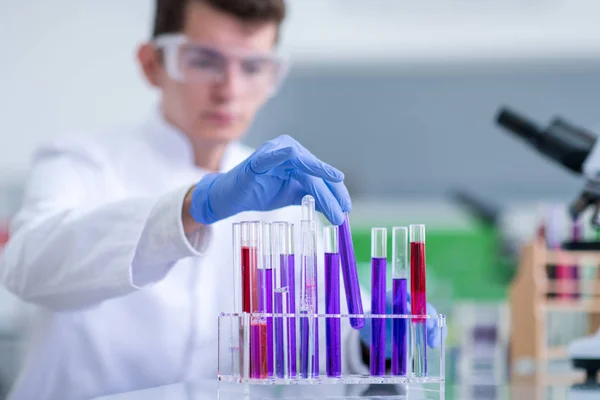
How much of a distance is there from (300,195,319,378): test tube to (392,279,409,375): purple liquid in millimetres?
106

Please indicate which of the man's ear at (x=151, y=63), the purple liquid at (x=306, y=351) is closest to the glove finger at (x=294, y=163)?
the purple liquid at (x=306, y=351)

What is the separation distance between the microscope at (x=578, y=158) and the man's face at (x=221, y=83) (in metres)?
0.57

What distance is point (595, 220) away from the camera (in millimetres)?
1465

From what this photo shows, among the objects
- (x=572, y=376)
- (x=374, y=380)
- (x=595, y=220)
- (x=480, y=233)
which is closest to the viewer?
(x=374, y=380)

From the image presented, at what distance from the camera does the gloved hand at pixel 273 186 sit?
1.11 meters

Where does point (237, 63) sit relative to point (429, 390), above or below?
above

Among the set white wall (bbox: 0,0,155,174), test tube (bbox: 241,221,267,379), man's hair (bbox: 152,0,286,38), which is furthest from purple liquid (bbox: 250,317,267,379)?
white wall (bbox: 0,0,155,174)

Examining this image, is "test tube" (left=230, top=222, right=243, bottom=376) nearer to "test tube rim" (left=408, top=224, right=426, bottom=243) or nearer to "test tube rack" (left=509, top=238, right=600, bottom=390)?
"test tube rim" (left=408, top=224, right=426, bottom=243)

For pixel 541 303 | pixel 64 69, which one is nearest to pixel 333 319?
pixel 541 303

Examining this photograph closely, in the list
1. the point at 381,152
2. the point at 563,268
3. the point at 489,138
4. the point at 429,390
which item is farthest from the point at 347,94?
the point at 429,390

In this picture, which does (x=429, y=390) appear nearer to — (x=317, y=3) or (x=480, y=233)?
(x=480, y=233)

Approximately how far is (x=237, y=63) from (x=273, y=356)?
Answer: 0.81m

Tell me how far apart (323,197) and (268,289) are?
0.49 feet

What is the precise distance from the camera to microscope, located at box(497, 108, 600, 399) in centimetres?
149
